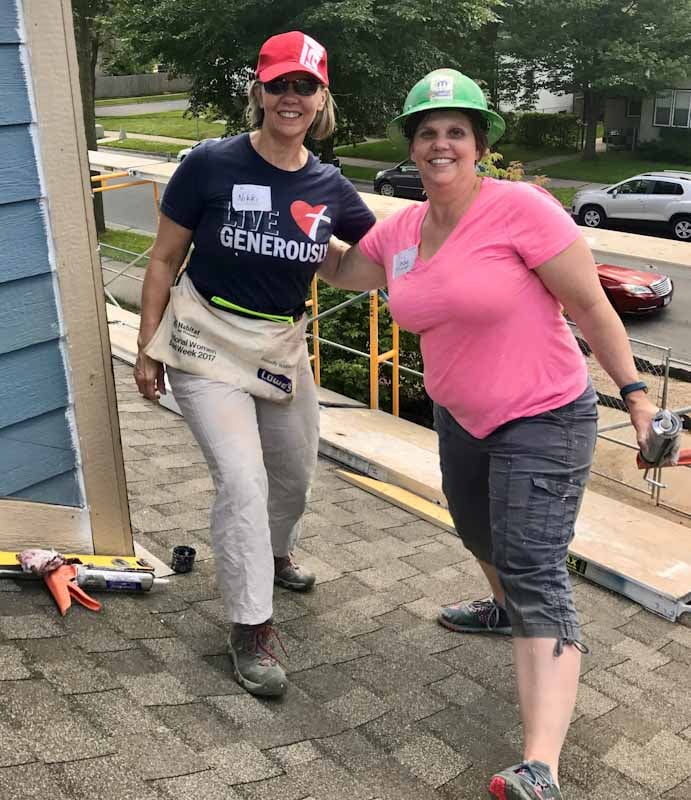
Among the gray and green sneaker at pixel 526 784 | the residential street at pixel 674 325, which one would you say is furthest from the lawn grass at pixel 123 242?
the gray and green sneaker at pixel 526 784

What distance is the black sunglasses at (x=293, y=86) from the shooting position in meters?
2.71

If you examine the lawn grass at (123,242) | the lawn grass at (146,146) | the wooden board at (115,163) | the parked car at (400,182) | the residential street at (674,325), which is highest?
the wooden board at (115,163)

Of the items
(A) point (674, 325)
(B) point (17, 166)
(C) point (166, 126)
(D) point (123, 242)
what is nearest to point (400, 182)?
(D) point (123, 242)

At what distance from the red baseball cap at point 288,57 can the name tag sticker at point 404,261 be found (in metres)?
0.63

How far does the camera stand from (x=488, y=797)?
2.34 m

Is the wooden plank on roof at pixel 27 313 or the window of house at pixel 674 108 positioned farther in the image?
the window of house at pixel 674 108

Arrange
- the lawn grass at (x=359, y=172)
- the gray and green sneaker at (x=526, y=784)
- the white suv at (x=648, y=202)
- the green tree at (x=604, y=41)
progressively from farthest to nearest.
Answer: the lawn grass at (x=359, y=172), the green tree at (x=604, y=41), the white suv at (x=648, y=202), the gray and green sneaker at (x=526, y=784)

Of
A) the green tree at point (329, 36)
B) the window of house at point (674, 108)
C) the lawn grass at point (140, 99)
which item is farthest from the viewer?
the lawn grass at point (140, 99)

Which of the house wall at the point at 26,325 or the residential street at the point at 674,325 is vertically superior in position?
the house wall at the point at 26,325

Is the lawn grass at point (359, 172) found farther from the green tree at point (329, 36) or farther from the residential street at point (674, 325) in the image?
the residential street at point (674, 325)

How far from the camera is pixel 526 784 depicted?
2115 mm

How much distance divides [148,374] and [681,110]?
3078cm

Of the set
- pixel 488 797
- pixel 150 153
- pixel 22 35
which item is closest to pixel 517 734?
pixel 488 797

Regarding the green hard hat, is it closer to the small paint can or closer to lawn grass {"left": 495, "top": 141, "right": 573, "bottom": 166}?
the small paint can
